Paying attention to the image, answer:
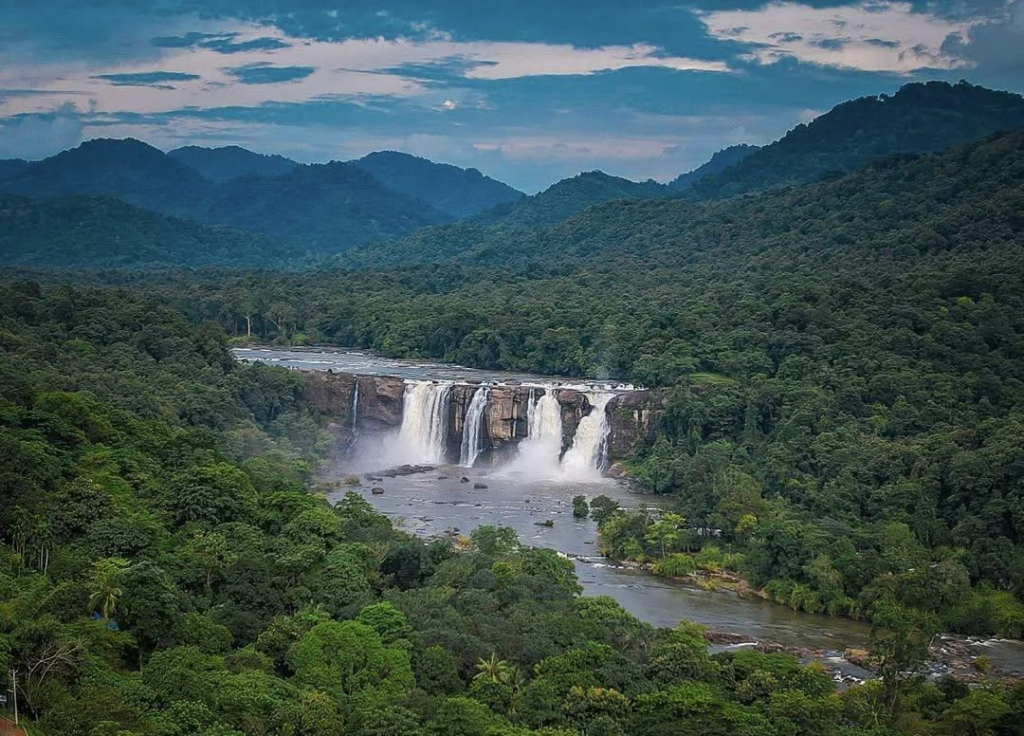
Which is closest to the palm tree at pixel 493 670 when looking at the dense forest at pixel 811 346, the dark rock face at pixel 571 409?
the dense forest at pixel 811 346

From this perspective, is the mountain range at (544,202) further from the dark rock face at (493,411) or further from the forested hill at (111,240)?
the dark rock face at (493,411)

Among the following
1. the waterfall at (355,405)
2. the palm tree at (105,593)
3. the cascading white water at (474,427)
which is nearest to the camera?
the palm tree at (105,593)

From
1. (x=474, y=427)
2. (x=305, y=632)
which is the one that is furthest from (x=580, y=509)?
(x=305, y=632)

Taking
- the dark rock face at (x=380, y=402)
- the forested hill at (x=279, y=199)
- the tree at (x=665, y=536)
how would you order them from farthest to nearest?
the forested hill at (x=279, y=199), the dark rock face at (x=380, y=402), the tree at (x=665, y=536)

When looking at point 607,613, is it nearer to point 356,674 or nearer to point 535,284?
point 356,674

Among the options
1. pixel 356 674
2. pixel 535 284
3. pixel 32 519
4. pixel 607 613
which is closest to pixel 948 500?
pixel 607 613

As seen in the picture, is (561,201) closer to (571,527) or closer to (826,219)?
(826,219)
